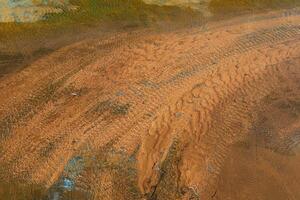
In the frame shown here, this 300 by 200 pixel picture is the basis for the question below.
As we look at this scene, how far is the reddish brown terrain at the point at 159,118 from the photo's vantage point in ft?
22.8

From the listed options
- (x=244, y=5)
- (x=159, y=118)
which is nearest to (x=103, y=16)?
(x=159, y=118)

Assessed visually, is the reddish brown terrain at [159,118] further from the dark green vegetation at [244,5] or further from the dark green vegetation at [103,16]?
the dark green vegetation at [244,5]

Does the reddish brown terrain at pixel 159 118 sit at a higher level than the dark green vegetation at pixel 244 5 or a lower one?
lower

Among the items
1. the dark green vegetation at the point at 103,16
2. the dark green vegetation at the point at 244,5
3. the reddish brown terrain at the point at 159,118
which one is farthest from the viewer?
the dark green vegetation at the point at 244,5

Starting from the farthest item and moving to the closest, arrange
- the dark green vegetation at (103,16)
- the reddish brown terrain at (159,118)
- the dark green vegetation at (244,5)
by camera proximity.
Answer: the dark green vegetation at (244,5) < the dark green vegetation at (103,16) < the reddish brown terrain at (159,118)

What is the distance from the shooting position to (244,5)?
10.4m

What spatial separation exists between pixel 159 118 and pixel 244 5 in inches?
167

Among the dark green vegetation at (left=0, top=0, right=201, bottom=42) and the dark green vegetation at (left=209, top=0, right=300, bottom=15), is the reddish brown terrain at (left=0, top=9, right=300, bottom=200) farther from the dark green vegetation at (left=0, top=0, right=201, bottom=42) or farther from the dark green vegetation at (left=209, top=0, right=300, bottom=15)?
the dark green vegetation at (left=209, top=0, right=300, bottom=15)

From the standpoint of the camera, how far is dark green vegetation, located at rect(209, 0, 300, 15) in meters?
10.2

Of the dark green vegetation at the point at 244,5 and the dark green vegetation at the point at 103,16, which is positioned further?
the dark green vegetation at the point at 244,5

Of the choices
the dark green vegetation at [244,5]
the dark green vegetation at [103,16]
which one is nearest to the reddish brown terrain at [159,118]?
the dark green vegetation at [103,16]

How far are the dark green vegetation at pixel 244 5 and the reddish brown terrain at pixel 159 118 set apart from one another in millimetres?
771

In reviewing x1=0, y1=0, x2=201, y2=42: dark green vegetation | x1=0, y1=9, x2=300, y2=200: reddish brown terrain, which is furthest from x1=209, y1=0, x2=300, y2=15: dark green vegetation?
x1=0, y1=9, x2=300, y2=200: reddish brown terrain

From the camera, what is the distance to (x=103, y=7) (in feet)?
32.7
